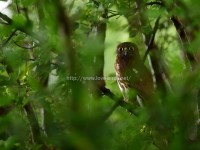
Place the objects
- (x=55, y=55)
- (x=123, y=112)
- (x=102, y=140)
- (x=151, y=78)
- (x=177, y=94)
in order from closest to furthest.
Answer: (x=102, y=140) < (x=177, y=94) < (x=123, y=112) < (x=55, y=55) < (x=151, y=78)

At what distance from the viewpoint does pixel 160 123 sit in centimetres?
125

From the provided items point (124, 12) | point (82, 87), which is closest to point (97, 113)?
point (82, 87)

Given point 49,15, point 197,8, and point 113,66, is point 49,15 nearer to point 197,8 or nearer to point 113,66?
point 197,8

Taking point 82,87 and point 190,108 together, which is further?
point 190,108

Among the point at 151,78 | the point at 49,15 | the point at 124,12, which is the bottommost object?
the point at 151,78

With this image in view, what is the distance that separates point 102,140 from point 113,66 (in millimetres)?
5175

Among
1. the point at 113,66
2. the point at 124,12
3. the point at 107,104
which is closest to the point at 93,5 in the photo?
the point at 124,12

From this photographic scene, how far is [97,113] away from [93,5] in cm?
297

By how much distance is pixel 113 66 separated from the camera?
238 inches

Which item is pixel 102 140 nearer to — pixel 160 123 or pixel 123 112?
pixel 160 123

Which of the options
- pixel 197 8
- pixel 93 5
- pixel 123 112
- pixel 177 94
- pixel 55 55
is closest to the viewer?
pixel 177 94

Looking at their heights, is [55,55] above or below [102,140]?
above

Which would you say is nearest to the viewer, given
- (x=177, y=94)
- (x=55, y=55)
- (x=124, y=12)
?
(x=177, y=94)

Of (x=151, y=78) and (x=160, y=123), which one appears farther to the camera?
(x=151, y=78)
